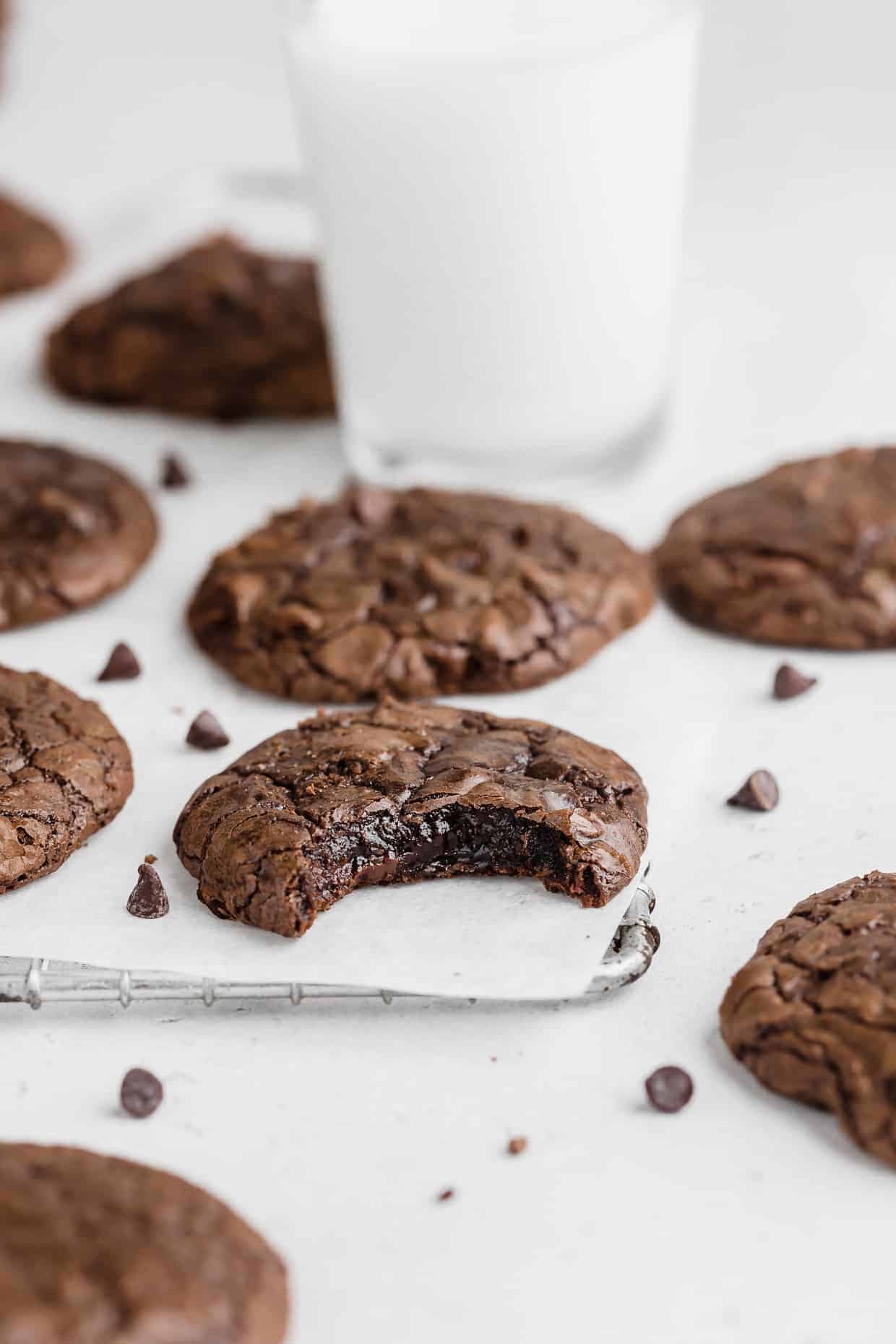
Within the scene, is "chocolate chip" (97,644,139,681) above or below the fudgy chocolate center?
below

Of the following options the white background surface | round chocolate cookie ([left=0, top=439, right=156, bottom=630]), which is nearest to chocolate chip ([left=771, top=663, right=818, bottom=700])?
the white background surface

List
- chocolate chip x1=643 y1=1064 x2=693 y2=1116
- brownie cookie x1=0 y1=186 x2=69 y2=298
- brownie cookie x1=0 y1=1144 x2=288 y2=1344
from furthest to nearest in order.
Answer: brownie cookie x1=0 y1=186 x2=69 y2=298, chocolate chip x1=643 y1=1064 x2=693 y2=1116, brownie cookie x1=0 y1=1144 x2=288 y2=1344

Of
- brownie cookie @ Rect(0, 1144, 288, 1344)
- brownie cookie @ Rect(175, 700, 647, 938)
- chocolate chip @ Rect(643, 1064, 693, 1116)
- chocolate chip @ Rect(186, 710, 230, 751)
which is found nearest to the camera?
brownie cookie @ Rect(0, 1144, 288, 1344)

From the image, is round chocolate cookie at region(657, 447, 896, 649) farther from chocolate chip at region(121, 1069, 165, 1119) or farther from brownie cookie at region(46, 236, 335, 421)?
chocolate chip at region(121, 1069, 165, 1119)

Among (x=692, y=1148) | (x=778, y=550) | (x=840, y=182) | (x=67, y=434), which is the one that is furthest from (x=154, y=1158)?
(x=840, y=182)

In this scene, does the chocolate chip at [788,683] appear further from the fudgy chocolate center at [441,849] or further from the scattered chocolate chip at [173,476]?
the scattered chocolate chip at [173,476]

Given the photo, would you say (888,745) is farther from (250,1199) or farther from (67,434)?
(67,434)

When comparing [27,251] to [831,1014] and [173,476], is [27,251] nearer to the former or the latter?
[173,476]
